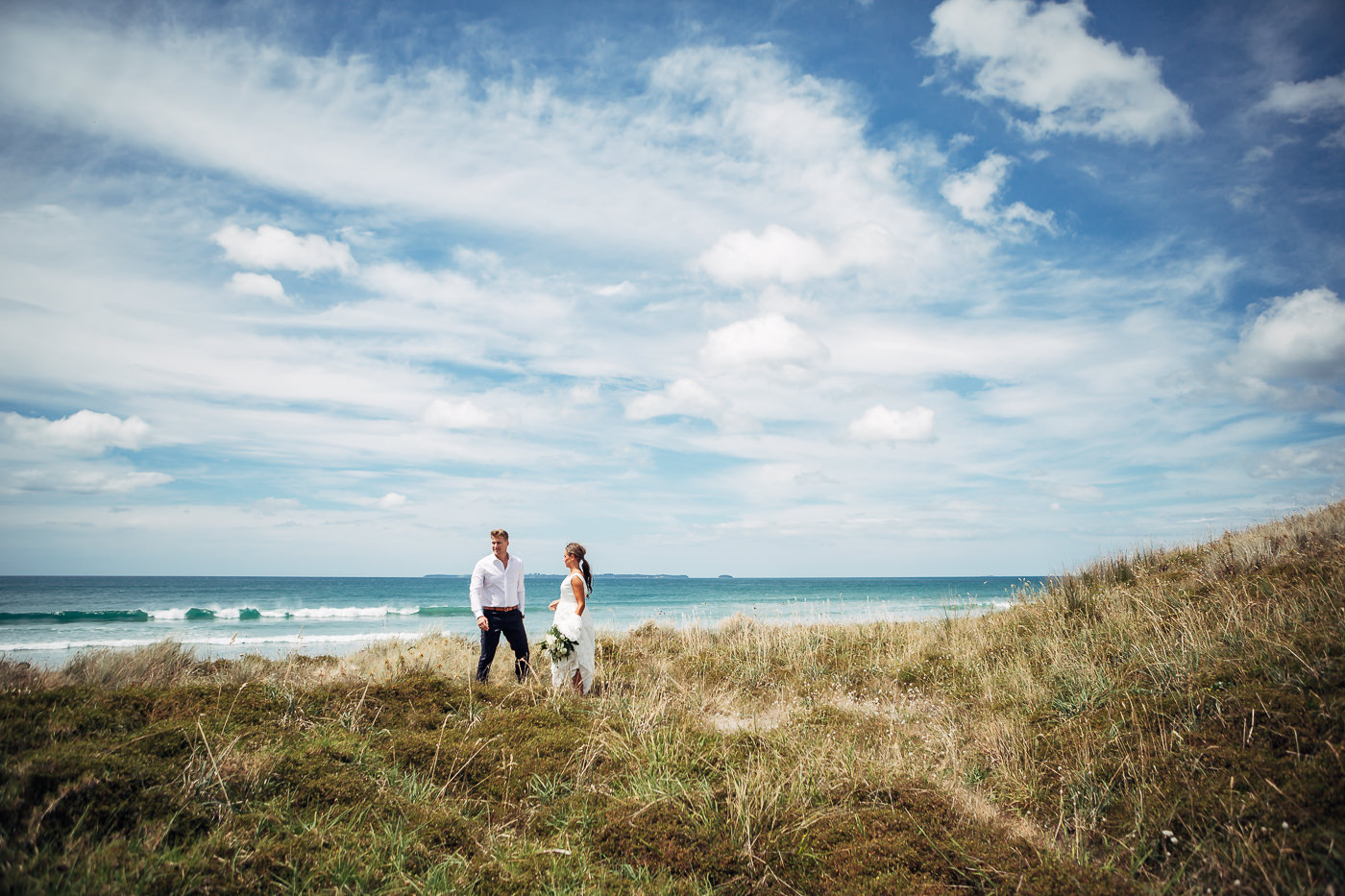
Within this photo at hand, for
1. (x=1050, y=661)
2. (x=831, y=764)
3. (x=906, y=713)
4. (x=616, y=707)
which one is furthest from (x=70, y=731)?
(x=1050, y=661)

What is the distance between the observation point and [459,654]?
12.1m

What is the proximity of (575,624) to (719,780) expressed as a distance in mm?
3714

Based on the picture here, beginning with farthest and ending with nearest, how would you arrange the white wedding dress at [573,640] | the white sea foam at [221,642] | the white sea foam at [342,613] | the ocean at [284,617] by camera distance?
the white sea foam at [342,613] → the white sea foam at [221,642] → the ocean at [284,617] → the white wedding dress at [573,640]

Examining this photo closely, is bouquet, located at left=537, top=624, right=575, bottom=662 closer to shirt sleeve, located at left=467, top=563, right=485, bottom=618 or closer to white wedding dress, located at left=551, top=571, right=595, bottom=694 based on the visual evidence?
white wedding dress, located at left=551, top=571, right=595, bottom=694

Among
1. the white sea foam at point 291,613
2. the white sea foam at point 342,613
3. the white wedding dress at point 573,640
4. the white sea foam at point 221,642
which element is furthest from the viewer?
the white sea foam at point 342,613

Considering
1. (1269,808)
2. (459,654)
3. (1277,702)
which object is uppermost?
(1277,702)

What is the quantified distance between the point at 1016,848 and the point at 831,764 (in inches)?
65.4

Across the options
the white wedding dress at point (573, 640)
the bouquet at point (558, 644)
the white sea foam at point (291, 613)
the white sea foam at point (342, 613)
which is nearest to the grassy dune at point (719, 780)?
the white wedding dress at point (573, 640)

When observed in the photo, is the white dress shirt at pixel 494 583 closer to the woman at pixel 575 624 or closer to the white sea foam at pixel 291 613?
the woman at pixel 575 624

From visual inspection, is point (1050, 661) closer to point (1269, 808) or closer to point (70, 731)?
point (1269, 808)

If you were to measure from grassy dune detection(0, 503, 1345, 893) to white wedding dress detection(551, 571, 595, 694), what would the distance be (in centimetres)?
37

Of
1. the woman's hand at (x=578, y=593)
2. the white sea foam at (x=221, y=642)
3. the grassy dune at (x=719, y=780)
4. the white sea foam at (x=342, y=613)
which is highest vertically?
the woman's hand at (x=578, y=593)

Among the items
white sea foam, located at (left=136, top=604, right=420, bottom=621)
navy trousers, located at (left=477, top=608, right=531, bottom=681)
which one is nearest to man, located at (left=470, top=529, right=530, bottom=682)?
navy trousers, located at (left=477, top=608, right=531, bottom=681)

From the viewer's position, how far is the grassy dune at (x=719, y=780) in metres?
3.69
